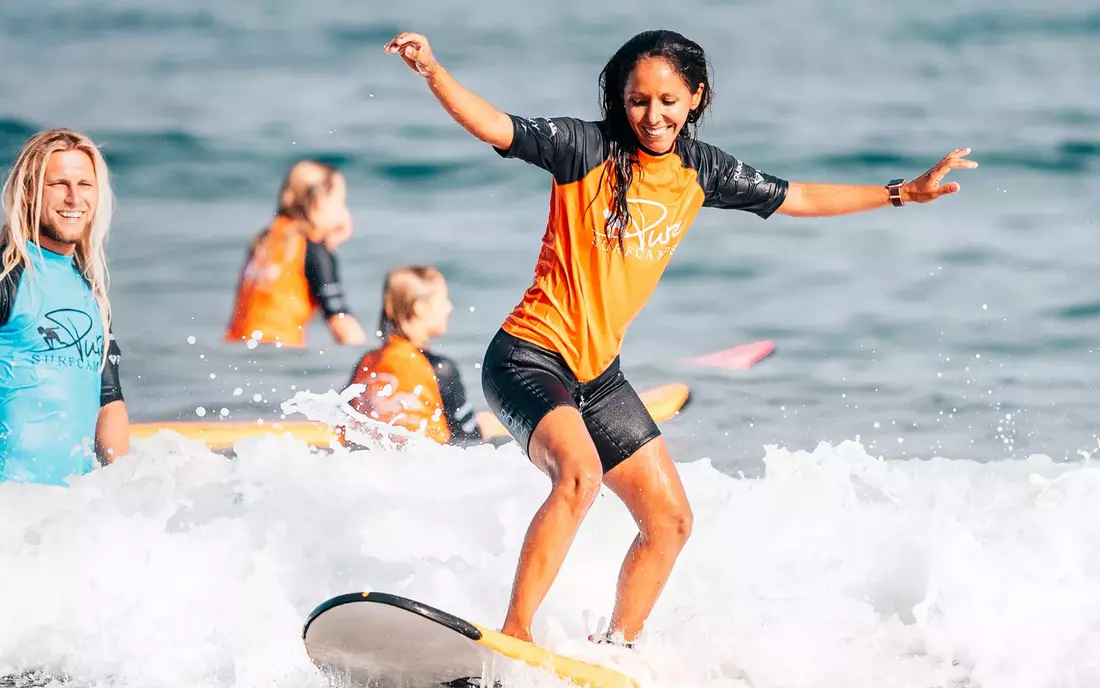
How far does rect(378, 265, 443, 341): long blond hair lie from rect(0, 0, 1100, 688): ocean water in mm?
992

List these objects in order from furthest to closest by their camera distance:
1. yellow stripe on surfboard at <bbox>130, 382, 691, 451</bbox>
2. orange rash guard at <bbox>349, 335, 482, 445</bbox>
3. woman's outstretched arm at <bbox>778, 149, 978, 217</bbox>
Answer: yellow stripe on surfboard at <bbox>130, 382, 691, 451</bbox>
orange rash guard at <bbox>349, 335, 482, 445</bbox>
woman's outstretched arm at <bbox>778, 149, 978, 217</bbox>

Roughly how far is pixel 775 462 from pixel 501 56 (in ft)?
21.5

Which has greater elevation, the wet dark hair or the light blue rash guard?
the wet dark hair

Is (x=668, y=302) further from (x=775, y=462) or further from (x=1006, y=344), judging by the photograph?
(x=775, y=462)

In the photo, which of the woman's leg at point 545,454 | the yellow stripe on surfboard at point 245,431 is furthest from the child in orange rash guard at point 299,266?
the woman's leg at point 545,454

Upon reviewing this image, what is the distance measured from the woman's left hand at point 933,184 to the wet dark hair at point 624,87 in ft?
2.36

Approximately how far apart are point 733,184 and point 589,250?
A: 0.52 metres

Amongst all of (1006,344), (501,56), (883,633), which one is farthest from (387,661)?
(501,56)

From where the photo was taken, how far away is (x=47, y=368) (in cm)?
423

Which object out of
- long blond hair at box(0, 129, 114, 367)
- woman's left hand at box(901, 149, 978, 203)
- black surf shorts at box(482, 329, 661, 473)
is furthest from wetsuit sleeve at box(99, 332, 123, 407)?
woman's left hand at box(901, 149, 978, 203)

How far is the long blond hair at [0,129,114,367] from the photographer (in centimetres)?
419

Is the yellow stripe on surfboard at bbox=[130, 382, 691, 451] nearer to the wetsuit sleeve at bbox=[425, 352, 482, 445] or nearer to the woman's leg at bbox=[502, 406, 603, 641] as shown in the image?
the wetsuit sleeve at bbox=[425, 352, 482, 445]

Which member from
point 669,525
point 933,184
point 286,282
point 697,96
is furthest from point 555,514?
point 286,282

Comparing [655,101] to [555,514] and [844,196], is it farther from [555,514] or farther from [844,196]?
[555,514]
